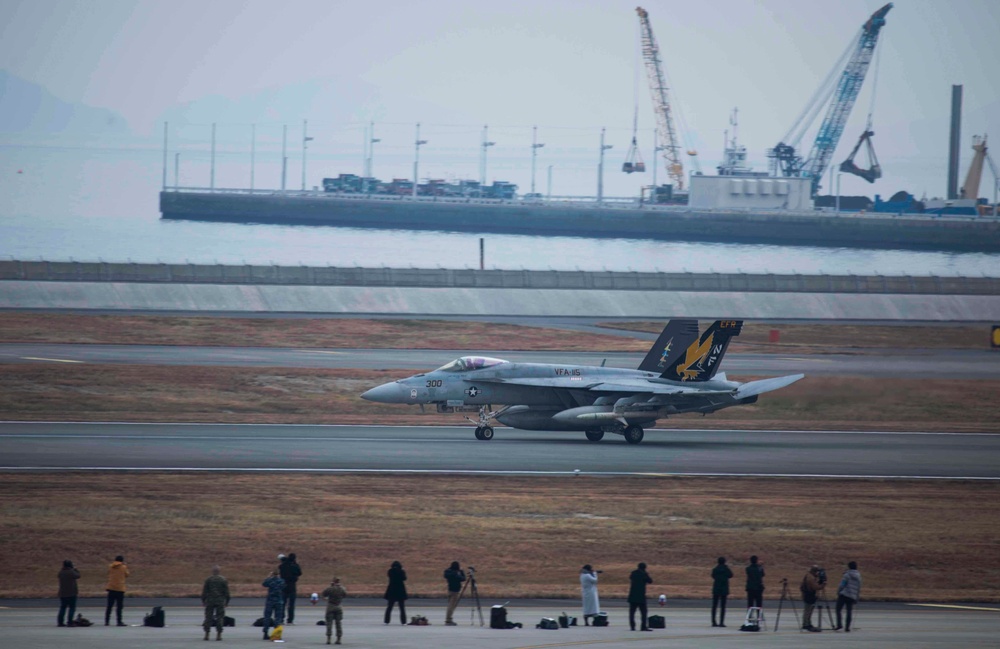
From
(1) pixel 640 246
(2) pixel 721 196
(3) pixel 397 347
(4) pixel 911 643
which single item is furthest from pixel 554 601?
(2) pixel 721 196

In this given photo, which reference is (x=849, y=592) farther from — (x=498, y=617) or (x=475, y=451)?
(x=475, y=451)

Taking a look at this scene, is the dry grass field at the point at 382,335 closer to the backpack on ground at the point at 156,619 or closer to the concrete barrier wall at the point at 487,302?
the concrete barrier wall at the point at 487,302

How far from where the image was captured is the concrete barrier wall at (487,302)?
232ft

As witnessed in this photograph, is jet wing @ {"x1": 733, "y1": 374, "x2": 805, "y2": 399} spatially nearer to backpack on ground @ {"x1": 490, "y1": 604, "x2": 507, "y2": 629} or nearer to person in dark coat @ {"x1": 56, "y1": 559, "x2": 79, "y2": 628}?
backpack on ground @ {"x1": 490, "y1": 604, "x2": 507, "y2": 629}

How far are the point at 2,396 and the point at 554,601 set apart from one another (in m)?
30.6

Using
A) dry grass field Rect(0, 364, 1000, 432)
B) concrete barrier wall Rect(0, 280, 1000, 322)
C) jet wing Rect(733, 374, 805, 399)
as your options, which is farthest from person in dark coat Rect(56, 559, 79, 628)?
concrete barrier wall Rect(0, 280, 1000, 322)

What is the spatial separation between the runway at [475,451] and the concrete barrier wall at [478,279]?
3759cm

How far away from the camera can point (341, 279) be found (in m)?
78.4

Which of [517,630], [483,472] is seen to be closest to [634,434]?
[483,472]

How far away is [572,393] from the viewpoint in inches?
1560

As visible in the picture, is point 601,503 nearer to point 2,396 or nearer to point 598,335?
point 2,396

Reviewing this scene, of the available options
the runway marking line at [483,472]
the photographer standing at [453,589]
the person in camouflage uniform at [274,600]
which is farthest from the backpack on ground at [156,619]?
the runway marking line at [483,472]

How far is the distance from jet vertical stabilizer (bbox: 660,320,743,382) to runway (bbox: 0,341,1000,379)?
1331 centimetres

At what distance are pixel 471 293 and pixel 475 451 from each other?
4044 centimetres
